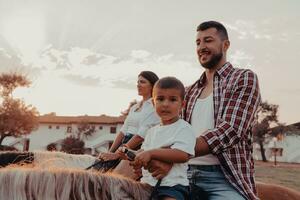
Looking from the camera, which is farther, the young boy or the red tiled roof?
the red tiled roof

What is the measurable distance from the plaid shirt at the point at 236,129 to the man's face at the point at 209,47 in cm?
29

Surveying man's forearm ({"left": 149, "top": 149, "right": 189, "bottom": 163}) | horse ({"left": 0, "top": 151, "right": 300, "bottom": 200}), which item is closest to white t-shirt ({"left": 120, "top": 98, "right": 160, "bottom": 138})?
man's forearm ({"left": 149, "top": 149, "right": 189, "bottom": 163})

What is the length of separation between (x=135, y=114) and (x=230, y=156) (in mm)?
2862

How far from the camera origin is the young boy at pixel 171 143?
2600 millimetres

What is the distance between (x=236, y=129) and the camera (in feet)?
10.4

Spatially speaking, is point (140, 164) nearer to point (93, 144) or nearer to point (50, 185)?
point (50, 185)

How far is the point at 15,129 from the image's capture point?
55.2 metres

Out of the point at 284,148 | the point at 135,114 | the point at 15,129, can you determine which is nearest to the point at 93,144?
the point at 15,129

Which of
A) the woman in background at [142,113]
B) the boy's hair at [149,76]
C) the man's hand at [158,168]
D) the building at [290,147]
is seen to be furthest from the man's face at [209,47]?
the building at [290,147]

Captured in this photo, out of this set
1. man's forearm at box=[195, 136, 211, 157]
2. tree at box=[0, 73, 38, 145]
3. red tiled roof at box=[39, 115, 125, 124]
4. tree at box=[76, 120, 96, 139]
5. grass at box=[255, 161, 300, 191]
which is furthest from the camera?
red tiled roof at box=[39, 115, 125, 124]

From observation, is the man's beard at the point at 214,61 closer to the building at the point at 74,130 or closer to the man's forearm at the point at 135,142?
the man's forearm at the point at 135,142

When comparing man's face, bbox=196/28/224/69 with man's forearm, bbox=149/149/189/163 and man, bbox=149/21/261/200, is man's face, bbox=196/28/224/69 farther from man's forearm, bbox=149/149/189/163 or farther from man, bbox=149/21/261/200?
man's forearm, bbox=149/149/189/163

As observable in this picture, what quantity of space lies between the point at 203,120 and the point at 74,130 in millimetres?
81569

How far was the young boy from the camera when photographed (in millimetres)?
2600
